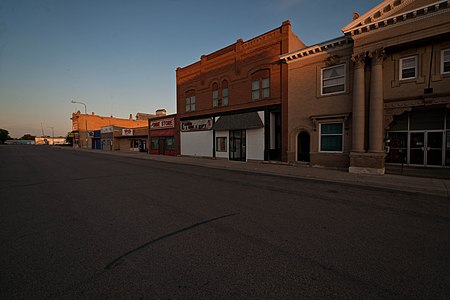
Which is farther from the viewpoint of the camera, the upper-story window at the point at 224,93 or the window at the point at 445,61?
the upper-story window at the point at 224,93

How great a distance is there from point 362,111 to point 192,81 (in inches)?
707

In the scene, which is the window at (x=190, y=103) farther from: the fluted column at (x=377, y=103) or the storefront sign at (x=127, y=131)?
the storefront sign at (x=127, y=131)

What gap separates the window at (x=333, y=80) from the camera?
44.3ft

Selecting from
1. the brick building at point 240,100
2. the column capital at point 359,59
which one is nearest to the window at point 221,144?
the brick building at point 240,100

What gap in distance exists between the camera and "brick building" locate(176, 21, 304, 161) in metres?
16.6

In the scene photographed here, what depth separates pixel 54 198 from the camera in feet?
21.9

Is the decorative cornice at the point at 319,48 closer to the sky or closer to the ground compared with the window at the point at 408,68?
closer to the sky

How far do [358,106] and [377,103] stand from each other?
90 centimetres

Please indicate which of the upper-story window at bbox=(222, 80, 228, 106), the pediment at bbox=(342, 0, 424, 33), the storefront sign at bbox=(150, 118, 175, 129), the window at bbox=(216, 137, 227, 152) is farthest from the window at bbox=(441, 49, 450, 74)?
the storefront sign at bbox=(150, 118, 175, 129)

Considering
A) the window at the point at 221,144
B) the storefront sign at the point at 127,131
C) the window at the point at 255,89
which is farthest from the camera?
the storefront sign at the point at 127,131

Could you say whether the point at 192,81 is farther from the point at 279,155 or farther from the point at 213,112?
the point at 279,155

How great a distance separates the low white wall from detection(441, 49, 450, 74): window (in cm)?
1701

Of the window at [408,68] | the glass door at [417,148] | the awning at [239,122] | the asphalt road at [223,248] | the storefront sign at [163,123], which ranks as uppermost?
the window at [408,68]

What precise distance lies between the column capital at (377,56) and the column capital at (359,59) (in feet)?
1.14
